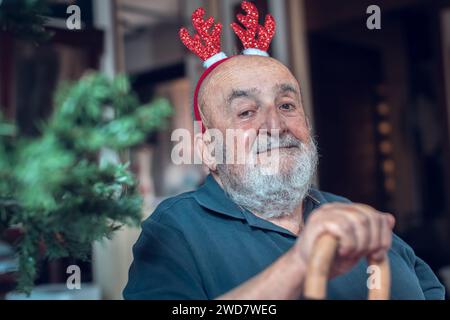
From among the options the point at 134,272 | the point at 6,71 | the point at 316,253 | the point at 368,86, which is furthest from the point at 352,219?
the point at 368,86

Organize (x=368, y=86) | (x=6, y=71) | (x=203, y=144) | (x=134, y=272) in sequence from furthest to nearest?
1. (x=368, y=86)
2. (x=6, y=71)
3. (x=203, y=144)
4. (x=134, y=272)

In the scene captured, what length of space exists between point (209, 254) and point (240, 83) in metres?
0.40

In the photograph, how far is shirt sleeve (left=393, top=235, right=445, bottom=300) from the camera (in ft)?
4.28

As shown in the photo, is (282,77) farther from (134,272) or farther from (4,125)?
(4,125)

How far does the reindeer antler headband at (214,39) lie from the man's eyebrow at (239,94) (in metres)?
0.11

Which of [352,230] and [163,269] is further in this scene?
[163,269]

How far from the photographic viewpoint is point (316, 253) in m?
0.63

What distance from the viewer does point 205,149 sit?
1388mm

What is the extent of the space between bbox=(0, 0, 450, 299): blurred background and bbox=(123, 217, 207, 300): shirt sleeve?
1.60 metres

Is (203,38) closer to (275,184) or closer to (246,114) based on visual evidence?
(246,114)

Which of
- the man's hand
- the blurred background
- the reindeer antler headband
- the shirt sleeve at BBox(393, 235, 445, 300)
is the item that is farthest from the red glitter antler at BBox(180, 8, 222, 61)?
the blurred background

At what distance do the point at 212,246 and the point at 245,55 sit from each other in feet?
1.58

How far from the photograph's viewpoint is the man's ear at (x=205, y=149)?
1.37 meters

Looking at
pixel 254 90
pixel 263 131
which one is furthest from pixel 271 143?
pixel 254 90
